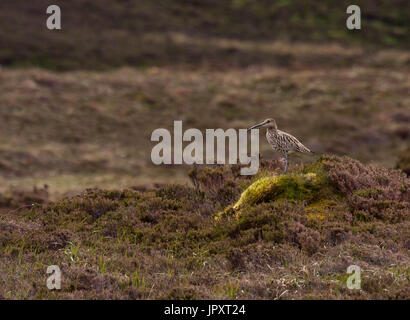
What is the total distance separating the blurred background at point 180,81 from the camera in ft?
95.8

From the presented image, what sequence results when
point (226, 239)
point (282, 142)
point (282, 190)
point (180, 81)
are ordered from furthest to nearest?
point (180, 81) < point (282, 190) < point (226, 239) < point (282, 142)

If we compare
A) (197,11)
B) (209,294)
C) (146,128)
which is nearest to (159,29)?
(197,11)

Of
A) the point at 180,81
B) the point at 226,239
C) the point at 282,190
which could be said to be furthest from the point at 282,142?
the point at 180,81

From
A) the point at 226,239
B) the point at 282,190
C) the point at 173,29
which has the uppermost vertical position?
the point at 173,29

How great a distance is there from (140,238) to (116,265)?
51.3 inches

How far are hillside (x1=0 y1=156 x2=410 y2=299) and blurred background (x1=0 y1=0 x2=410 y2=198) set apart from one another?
9957 millimetres

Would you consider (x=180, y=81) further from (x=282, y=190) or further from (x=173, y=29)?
(x=282, y=190)

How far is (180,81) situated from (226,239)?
34444 mm

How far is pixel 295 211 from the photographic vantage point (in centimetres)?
1062

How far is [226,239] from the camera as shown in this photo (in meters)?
10.3

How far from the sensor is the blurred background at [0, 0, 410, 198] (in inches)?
1149

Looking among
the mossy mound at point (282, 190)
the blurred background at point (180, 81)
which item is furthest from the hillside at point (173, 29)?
the mossy mound at point (282, 190)

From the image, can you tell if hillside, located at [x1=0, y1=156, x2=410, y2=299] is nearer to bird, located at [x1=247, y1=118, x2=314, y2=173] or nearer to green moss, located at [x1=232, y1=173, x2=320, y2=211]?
green moss, located at [x1=232, y1=173, x2=320, y2=211]

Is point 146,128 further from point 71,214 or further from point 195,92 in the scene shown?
point 71,214
